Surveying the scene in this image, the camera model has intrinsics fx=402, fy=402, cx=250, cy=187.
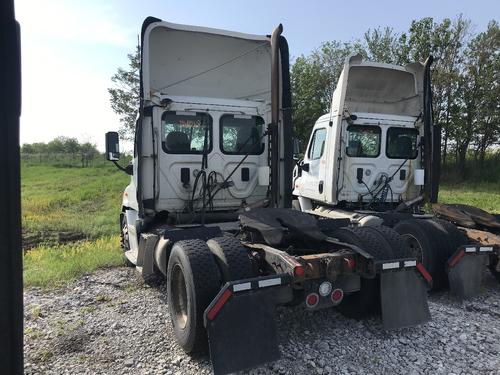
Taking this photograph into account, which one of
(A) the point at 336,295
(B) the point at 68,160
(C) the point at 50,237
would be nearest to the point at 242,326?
(A) the point at 336,295

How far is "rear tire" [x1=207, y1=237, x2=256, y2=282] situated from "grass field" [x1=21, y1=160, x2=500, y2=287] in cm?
358

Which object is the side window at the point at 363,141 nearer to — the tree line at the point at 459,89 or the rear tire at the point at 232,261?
the rear tire at the point at 232,261

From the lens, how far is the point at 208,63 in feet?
21.3

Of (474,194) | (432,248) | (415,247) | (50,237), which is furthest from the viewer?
(474,194)

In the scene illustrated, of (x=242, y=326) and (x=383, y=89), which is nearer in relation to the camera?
(x=242, y=326)

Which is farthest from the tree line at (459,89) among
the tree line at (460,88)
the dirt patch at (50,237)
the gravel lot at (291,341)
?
the gravel lot at (291,341)

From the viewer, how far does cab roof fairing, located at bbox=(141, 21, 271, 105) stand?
6.13 m

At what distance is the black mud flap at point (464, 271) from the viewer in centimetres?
514

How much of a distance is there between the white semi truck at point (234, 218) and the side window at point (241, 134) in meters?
0.02

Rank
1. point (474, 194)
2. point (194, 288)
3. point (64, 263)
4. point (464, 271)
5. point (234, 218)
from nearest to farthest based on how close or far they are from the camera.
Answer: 1. point (194, 288)
2. point (464, 271)
3. point (234, 218)
4. point (64, 263)
5. point (474, 194)

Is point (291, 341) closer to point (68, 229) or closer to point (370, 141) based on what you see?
point (370, 141)

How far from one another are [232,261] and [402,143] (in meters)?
5.48

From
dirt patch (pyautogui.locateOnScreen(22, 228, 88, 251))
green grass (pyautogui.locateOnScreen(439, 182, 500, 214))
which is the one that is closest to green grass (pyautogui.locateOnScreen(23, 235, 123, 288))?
dirt patch (pyautogui.locateOnScreen(22, 228, 88, 251))

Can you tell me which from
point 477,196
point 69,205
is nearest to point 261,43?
point 477,196
